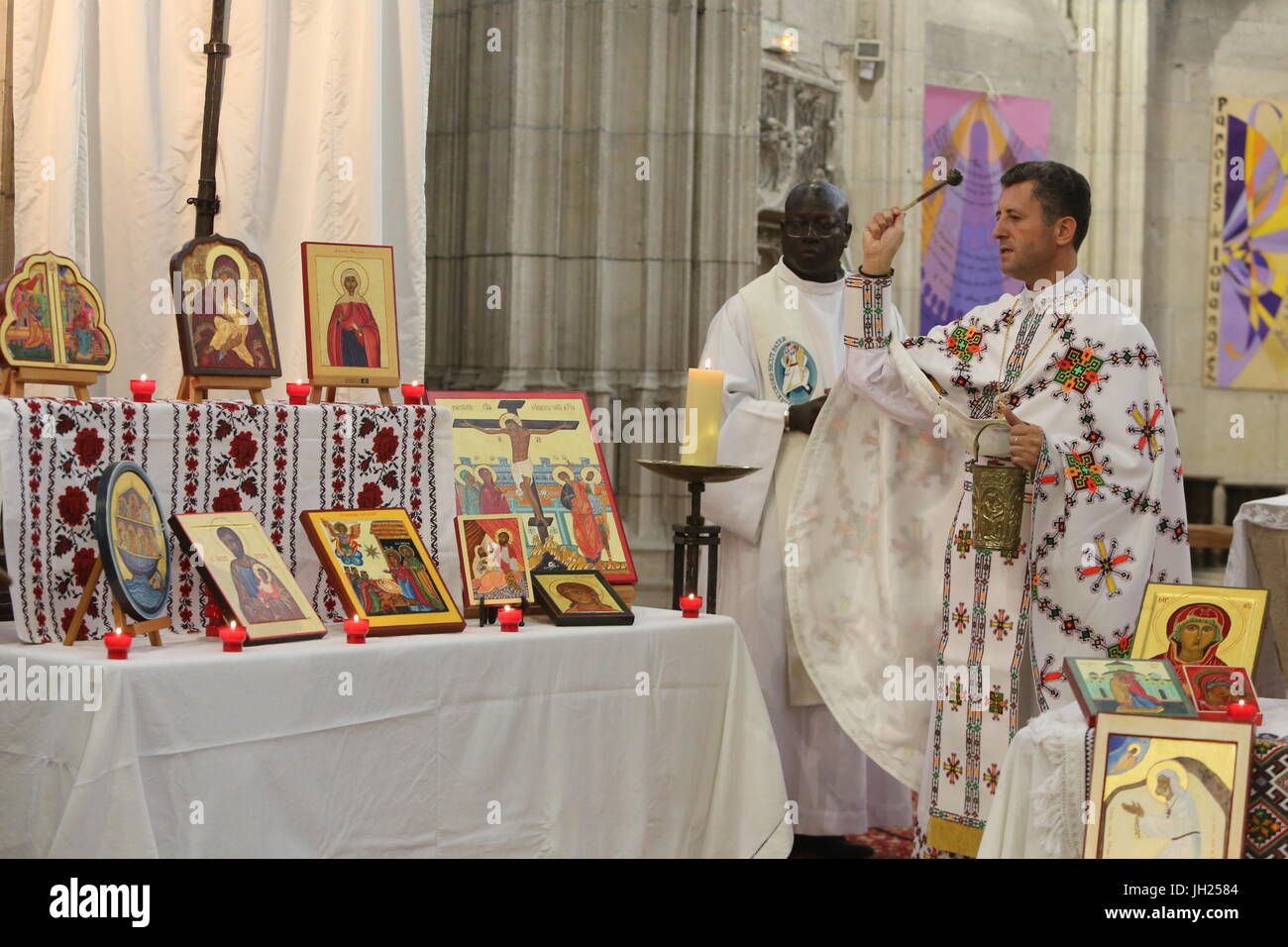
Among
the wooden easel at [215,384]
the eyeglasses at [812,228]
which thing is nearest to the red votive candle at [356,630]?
the wooden easel at [215,384]

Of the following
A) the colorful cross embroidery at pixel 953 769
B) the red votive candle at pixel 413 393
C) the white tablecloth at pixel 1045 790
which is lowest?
the colorful cross embroidery at pixel 953 769

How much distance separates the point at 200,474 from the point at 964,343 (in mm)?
2023

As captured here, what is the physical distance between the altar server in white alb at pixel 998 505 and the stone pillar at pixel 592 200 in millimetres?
2855

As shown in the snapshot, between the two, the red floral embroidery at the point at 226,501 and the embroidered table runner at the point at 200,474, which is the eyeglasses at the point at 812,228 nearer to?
the embroidered table runner at the point at 200,474

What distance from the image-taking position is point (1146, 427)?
411cm

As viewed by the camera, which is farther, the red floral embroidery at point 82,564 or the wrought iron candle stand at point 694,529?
the wrought iron candle stand at point 694,529

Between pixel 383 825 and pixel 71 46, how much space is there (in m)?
2.69

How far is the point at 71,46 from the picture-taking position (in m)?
4.94

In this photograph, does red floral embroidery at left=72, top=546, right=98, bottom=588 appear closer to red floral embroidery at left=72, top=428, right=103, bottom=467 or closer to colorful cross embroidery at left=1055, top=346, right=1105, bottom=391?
red floral embroidery at left=72, top=428, right=103, bottom=467

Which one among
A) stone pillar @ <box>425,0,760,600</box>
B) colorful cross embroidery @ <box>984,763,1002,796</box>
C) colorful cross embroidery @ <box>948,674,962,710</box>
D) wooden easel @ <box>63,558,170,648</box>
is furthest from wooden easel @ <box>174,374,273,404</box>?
stone pillar @ <box>425,0,760,600</box>

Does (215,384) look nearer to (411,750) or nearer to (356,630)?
(356,630)

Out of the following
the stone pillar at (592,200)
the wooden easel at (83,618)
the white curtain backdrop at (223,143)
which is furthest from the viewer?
the stone pillar at (592,200)

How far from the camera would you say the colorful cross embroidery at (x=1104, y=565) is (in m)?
4.07
